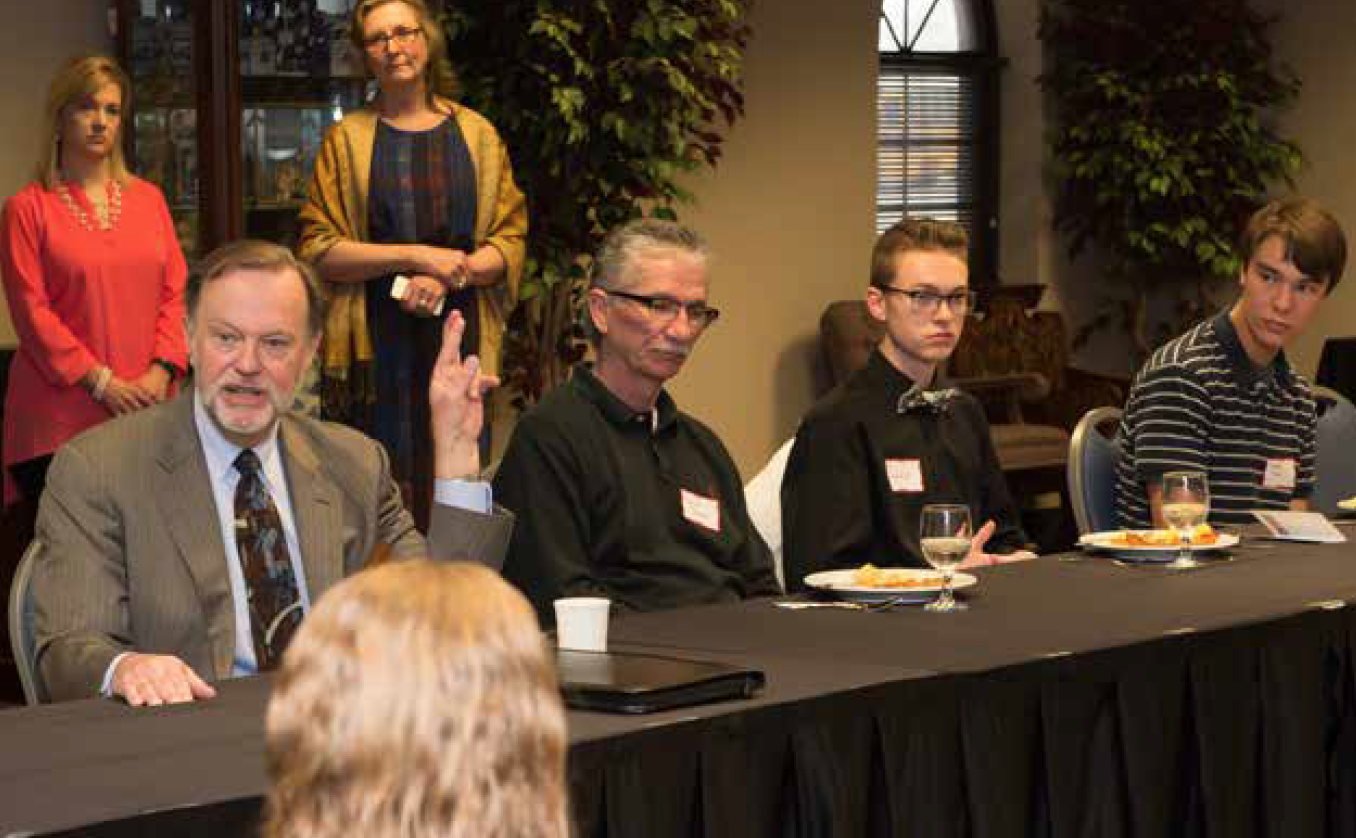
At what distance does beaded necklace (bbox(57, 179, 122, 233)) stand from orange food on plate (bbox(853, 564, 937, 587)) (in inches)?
110

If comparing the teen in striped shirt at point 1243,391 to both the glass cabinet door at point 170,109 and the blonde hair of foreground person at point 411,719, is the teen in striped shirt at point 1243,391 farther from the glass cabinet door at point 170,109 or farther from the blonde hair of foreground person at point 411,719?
the blonde hair of foreground person at point 411,719

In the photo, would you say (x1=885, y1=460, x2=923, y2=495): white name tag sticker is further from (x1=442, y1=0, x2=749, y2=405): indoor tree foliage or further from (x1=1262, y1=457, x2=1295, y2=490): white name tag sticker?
(x1=442, y1=0, x2=749, y2=405): indoor tree foliage

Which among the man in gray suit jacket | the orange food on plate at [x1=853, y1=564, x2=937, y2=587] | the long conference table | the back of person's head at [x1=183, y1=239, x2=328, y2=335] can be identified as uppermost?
the back of person's head at [x1=183, y1=239, x2=328, y2=335]

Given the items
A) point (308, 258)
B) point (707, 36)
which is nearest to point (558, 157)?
point (707, 36)

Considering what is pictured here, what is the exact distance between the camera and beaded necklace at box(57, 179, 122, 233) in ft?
18.3

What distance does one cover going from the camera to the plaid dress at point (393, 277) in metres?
6.00

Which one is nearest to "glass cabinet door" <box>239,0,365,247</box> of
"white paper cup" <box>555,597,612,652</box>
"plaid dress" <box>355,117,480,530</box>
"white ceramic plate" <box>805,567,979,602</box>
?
"plaid dress" <box>355,117,480,530</box>

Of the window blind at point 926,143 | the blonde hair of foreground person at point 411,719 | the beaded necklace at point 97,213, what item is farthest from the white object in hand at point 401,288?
the blonde hair of foreground person at point 411,719

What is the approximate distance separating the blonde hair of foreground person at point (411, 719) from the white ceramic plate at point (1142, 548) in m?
2.67

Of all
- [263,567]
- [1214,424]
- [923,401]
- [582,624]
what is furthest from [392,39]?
[582,624]

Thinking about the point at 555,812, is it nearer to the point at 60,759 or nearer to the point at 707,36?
the point at 60,759

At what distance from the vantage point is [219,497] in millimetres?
3057

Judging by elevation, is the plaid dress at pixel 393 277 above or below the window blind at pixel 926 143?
below

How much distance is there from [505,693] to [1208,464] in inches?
138
